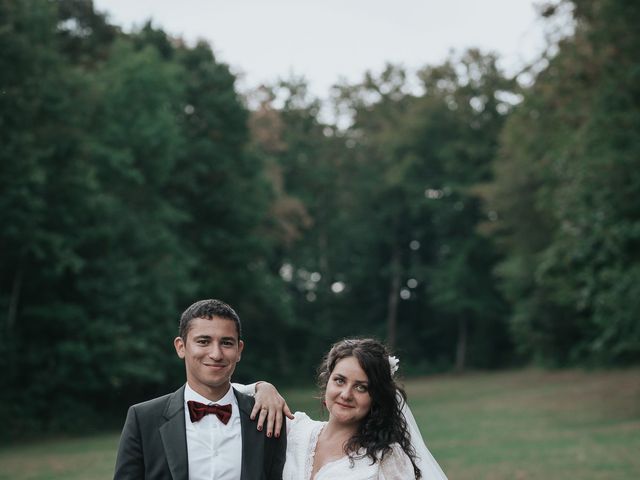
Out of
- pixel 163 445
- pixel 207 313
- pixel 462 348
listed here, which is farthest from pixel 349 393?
pixel 462 348

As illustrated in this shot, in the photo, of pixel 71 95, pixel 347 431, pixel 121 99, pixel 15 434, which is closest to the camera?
pixel 347 431

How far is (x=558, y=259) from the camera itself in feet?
79.5

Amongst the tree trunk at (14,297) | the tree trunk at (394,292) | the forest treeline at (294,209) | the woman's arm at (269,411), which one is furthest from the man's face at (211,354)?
the tree trunk at (394,292)

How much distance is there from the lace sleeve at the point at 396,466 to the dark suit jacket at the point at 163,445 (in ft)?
2.10

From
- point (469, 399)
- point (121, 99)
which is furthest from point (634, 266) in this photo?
point (121, 99)

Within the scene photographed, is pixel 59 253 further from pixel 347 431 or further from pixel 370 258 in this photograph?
pixel 370 258

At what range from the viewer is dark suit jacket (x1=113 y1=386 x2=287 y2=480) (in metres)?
4.02

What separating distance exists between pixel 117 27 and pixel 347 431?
96.6 ft

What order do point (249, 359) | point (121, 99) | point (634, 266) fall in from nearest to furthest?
point (634, 266) → point (121, 99) → point (249, 359)

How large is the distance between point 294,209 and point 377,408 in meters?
36.8

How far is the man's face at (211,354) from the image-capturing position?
4129mm

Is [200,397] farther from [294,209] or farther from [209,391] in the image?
[294,209]

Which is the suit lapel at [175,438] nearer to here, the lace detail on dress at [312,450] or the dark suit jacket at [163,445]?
the dark suit jacket at [163,445]

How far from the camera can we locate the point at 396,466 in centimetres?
447
